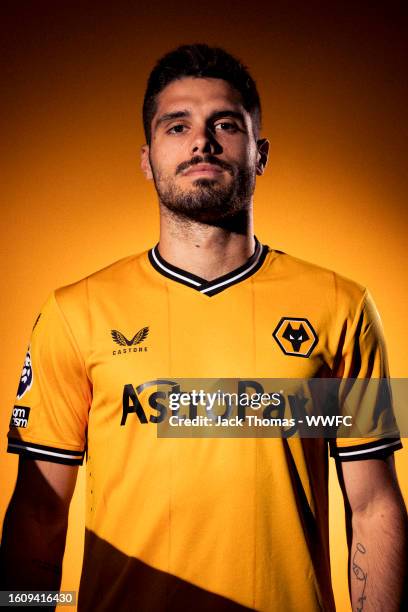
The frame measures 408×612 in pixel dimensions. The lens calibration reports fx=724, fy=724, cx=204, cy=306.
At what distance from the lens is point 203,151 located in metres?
1.19

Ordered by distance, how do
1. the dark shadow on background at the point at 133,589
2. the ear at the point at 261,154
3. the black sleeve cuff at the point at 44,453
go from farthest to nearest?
the ear at the point at 261,154 < the black sleeve cuff at the point at 44,453 < the dark shadow on background at the point at 133,589

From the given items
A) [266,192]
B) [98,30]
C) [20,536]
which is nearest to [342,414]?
[20,536]

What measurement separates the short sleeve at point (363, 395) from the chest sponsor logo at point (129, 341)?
0.33m

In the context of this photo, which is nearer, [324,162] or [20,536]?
[20,536]

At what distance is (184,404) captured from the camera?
1.17 m

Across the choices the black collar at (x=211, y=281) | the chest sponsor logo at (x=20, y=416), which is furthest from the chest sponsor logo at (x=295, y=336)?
the chest sponsor logo at (x=20, y=416)

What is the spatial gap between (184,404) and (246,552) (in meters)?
0.25

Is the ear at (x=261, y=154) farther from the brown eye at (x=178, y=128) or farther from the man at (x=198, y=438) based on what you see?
the brown eye at (x=178, y=128)

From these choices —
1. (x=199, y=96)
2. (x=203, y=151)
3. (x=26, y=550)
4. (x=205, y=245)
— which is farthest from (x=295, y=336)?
(x=26, y=550)

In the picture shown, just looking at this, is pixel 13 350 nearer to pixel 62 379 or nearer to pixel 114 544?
pixel 62 379

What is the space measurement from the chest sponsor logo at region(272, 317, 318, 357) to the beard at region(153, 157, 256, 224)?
0.69 feet

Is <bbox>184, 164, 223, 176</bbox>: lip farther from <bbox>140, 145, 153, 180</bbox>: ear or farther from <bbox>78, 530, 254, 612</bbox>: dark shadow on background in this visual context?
<bbox>78, 530, 254, 612</bbox>: dark shadow on background

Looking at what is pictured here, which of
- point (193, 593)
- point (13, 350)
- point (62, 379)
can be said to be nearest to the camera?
point (193, 593)

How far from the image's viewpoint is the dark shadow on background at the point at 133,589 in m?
1.10
